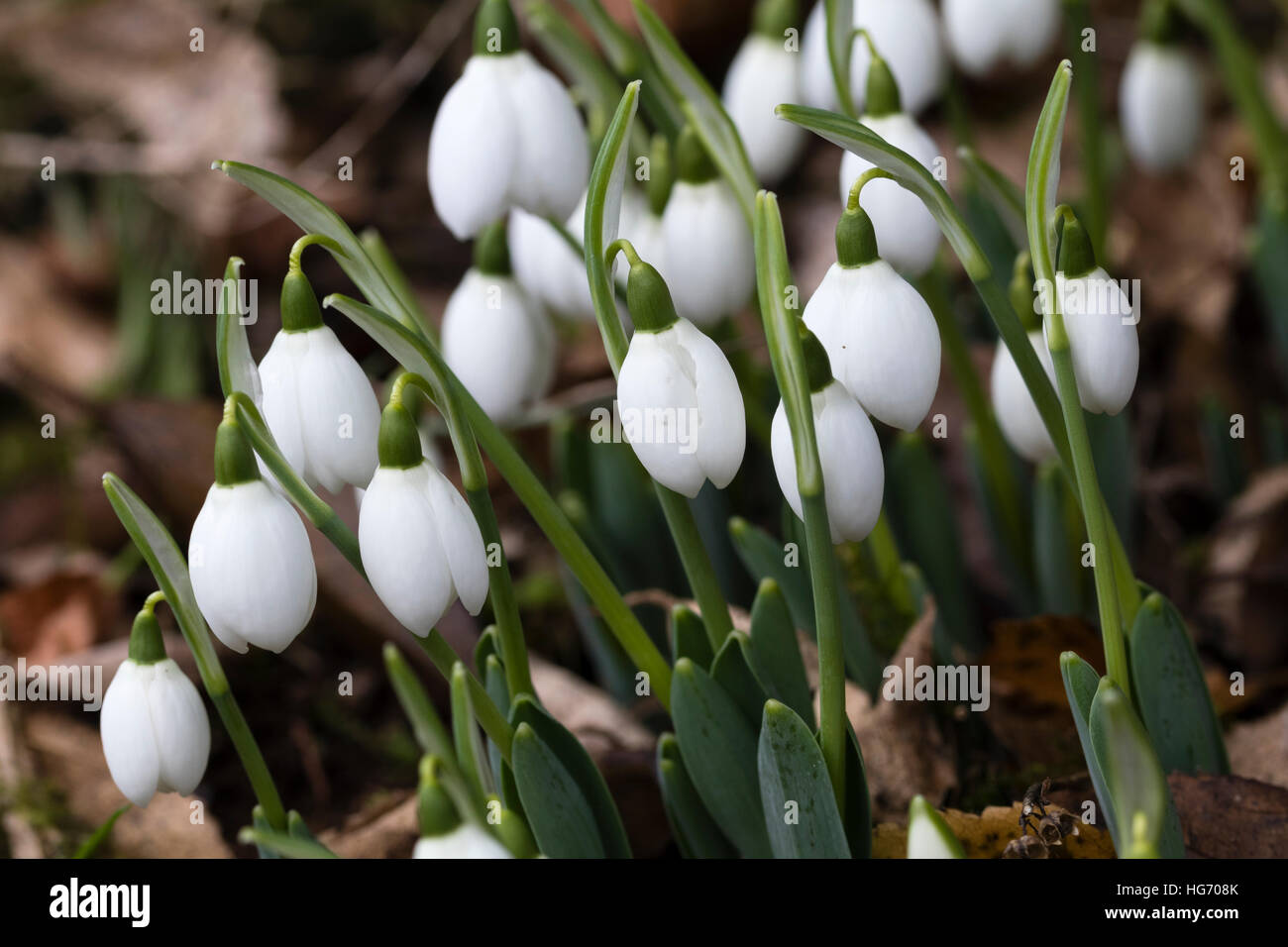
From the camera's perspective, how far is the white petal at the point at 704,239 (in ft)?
3.66

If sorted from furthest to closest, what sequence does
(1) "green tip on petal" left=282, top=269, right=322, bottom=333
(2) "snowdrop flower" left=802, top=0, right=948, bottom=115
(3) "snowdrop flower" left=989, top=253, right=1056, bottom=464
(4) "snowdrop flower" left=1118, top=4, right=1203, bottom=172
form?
1. (4) "snowdrop flower" left=1118, top=4, right=1203, bottom=172
2. (2) "snowdrop flower" left=802, top=0, right=948, bottom=115
3. (3) "snowdrop flower" left=989, top=253, right=1056, bottom=464
4. (1) "green tip on petal" left=282, top=269, right=322, bottom=333

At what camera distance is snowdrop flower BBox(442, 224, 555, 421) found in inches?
46.3

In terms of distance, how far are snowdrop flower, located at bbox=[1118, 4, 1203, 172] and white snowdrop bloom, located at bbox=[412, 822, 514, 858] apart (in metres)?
1.33

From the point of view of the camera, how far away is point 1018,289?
1.12 meters

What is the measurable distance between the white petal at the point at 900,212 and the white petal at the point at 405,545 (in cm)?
43

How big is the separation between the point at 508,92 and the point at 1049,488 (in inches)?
23.8

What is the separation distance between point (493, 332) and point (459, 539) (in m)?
0.41

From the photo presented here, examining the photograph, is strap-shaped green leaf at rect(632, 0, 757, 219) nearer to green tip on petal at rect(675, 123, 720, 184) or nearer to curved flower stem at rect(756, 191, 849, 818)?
green tip on petal at rect(675, 123, 720, 184)

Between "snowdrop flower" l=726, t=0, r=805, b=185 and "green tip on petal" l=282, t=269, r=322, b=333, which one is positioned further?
"snowdrop flower" l=726, t=0, r=805, b=185

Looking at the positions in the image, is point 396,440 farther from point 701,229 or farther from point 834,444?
point 701,229

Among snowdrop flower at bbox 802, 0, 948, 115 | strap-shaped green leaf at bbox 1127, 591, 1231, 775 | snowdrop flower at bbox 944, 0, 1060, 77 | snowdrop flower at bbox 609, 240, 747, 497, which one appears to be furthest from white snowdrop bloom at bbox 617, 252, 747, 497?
snowdrop flower at bbox 944, 0, 1060, 77

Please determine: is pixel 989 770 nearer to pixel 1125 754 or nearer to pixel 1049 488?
pixel 1049 488

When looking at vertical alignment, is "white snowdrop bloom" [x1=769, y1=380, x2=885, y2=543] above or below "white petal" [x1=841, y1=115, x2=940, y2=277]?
below

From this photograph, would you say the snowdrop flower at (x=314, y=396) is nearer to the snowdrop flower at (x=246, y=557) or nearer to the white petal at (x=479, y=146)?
the snowdrop flower at (x=246, y=557)
